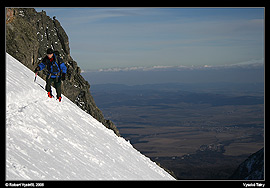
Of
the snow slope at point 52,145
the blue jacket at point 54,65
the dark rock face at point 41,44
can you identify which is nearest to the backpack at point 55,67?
the blue jacket at point 54,65

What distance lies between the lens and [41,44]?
4228 centimetres

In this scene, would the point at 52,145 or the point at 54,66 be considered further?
the point at 54,66

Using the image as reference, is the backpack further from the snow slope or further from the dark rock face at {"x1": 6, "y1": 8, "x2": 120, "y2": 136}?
the snow slope

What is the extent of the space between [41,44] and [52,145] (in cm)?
3595

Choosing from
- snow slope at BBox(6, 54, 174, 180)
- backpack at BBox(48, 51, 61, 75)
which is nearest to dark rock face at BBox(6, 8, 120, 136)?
backpack at BBox(48, 51, 61, 75)

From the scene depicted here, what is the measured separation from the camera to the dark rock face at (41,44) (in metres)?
25.7

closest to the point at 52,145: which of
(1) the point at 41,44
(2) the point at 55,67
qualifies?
(2) the point at 55,67

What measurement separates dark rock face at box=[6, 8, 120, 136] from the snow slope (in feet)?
6.84

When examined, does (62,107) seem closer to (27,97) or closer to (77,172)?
(27,97)

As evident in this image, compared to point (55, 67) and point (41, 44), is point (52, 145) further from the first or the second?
point (41, 44)

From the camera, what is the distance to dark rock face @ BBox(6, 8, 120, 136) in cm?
2569

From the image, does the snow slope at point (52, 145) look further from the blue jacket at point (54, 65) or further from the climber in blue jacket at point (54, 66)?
the blue jacket at point (54, 65)
